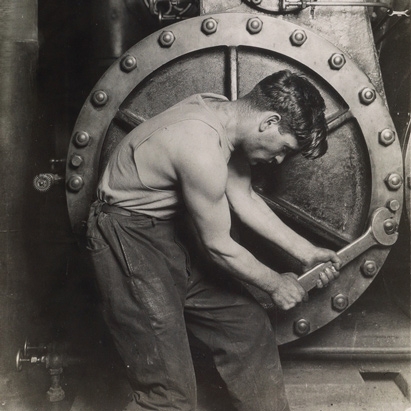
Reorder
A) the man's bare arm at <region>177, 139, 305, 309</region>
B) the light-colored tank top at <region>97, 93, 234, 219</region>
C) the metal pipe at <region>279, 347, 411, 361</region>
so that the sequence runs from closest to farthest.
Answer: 1. the man's bare arm at <region>177, 139, 305, 309</region>
2. the light-colored tank top at <region>97, 93, 234, 219</region>
3. the metal pipe at <region>279, 347, 411, 361</region>

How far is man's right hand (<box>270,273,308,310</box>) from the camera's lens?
5.91 ft

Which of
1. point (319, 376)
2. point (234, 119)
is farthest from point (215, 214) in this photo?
point (319, 376)

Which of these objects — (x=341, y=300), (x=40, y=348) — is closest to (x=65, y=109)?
(x=40, y=348)

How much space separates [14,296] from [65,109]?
43.1 inches

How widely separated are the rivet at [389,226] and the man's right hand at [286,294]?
40cm

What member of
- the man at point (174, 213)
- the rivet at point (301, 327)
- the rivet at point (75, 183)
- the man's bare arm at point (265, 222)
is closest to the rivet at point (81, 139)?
the rivet at point (75, 183)

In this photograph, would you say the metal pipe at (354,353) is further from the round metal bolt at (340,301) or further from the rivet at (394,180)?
the rivet at (394,180)

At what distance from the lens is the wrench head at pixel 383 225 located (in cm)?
196

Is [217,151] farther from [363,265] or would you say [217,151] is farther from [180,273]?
[363,265]

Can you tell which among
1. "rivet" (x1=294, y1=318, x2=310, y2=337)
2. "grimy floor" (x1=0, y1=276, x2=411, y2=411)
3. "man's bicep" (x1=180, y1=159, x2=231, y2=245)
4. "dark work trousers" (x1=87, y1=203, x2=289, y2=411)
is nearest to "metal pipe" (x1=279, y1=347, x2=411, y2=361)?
"grimy floor" (x1=0, y1=276, x2=411, y2=411)

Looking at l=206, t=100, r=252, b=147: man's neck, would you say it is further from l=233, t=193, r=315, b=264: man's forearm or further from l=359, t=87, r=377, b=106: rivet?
l=359, t=87, r=377, b=106: rivet

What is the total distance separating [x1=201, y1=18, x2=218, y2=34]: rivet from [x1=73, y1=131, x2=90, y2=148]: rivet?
21.9 inches

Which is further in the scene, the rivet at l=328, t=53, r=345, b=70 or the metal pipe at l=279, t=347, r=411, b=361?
the metal pipe at l=279, t=347, r=411, b=361

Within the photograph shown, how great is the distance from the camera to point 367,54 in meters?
2.07
